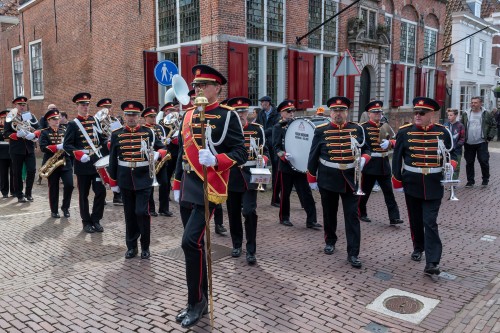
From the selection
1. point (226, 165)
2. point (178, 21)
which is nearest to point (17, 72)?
point (178, 21)

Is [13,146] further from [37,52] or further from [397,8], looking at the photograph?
[397,8]

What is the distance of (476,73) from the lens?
3086 cm

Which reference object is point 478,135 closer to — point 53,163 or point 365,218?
point 365,218

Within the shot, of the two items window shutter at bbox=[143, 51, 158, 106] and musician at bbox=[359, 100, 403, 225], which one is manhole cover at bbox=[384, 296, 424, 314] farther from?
window shutter at bbox=[143, 51, 158, 106]

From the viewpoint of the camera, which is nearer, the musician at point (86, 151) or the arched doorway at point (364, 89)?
the musician at point (86, 151)

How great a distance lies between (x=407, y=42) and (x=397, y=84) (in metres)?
2.43

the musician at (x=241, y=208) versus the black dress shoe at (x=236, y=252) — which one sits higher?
the musician at (x=241, y=208)

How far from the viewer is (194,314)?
4180 millimetres

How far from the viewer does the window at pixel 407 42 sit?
2109 cm

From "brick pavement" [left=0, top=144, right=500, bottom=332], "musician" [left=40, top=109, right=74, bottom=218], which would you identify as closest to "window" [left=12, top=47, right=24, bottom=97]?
"musician" [left=40, top=109, right=74, bottom=218]

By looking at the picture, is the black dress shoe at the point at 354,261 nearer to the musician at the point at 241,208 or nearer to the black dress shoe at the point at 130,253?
the musician at the point at 241,208

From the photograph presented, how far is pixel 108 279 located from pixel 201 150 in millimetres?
2330

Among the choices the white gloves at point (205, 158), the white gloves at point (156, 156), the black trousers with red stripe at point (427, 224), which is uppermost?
the white gloves at point (205, 158)

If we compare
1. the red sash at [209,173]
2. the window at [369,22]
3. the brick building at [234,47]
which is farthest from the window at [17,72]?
the red sash at [209,173]
